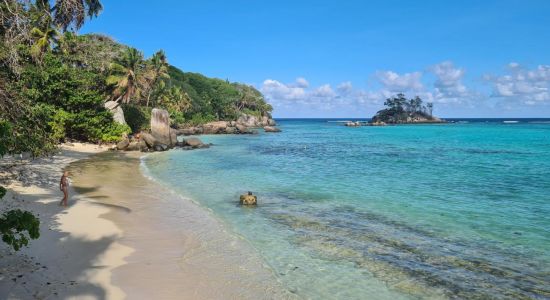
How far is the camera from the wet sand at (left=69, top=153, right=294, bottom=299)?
907 centimetres

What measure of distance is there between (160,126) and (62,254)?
130 feet

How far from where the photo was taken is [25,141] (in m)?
12.9

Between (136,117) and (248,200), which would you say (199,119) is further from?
(248,200)

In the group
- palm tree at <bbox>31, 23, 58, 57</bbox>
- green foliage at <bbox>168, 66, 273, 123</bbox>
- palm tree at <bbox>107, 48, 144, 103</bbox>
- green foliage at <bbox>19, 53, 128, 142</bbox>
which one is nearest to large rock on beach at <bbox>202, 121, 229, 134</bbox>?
green foliage at <bbox>168, 66, 273, 123</bbox>

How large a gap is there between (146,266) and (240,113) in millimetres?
110535

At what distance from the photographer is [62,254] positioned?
406 inches

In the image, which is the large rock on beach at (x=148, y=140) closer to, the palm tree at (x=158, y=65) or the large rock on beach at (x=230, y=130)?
the palm tree at (x=158, y=65)

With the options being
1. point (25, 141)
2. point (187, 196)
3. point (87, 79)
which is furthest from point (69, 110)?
point (25, 141)

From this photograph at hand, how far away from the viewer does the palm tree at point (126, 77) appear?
51.2 m

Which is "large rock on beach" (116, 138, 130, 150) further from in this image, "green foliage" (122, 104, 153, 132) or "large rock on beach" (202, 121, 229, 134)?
"large rock on beach" (202, 121, 229, 134)

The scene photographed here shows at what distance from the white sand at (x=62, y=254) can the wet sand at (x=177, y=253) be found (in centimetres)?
40

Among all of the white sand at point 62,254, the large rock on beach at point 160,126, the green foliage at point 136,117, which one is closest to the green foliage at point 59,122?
the large rock on beach at point 160,126

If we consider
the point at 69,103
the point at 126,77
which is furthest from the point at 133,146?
the point at 126,77

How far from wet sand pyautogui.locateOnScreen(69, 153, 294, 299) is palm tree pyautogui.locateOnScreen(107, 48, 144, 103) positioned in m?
33.6
